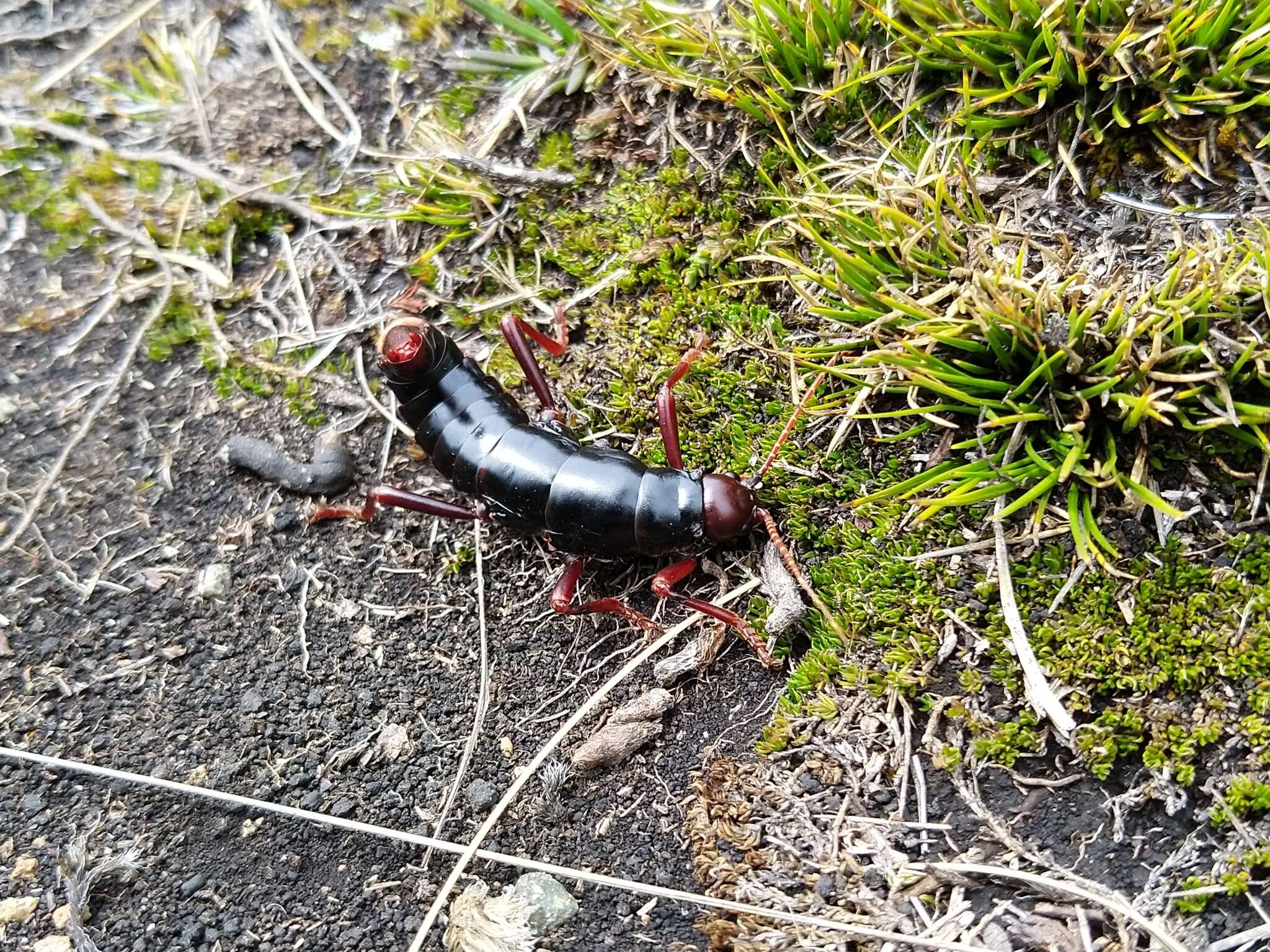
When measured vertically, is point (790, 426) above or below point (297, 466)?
above

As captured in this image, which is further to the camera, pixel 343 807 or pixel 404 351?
pixel 404 351

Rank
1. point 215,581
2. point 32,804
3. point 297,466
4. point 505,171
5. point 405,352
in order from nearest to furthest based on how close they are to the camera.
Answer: point 32,804 < point 405,352 < point 215,581 < point 297,466 < point 505,171

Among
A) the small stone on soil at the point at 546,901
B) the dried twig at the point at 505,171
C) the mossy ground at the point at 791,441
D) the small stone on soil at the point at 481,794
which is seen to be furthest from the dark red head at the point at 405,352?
the small stone on soil at the point at 546,901

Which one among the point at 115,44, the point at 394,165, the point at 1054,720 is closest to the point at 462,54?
the point at 394,165

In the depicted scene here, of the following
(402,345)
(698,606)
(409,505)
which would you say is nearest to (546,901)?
(698,606)

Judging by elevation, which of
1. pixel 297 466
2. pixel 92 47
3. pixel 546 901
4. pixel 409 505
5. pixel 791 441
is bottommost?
pixel 546 901

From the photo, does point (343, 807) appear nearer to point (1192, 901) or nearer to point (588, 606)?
point (588, 606)
